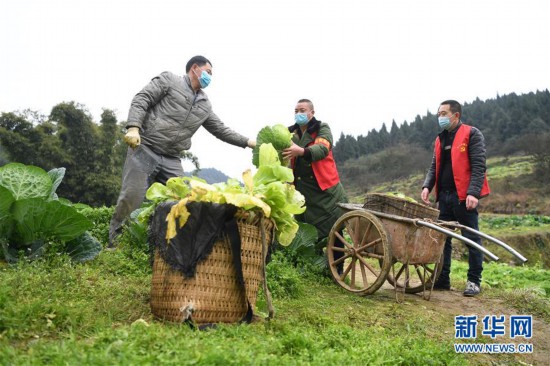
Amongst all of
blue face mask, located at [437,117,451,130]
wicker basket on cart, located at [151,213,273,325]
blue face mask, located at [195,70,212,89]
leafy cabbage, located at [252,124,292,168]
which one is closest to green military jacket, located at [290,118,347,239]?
leafy cabbage, located at [252,124,292,168]

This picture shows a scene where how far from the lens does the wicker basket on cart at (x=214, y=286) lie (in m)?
3.02

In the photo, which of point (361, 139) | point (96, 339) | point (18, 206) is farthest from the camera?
point (361, 139)

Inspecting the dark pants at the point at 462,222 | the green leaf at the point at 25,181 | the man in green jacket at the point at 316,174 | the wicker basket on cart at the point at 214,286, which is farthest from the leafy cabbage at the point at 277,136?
the dark pants at the point at 462,222

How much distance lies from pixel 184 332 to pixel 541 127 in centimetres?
7231

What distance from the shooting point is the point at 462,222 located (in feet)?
18.7

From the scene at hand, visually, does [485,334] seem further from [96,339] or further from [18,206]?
[18,206]

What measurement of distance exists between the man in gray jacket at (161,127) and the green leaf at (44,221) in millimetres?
1065

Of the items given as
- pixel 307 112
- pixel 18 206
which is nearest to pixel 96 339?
pixel 18 206

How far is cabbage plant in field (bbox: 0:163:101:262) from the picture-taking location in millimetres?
3902

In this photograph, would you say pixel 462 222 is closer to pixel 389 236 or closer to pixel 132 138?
pixel 389 236

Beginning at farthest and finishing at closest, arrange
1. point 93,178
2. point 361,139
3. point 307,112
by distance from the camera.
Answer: point 361,139 → point 93,178 → point 307,112

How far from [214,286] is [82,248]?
193cm

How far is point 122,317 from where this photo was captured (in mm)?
3113

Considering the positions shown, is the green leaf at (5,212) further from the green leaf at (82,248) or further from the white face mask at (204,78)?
the white face mask at (204,78)
